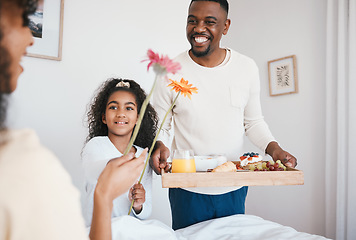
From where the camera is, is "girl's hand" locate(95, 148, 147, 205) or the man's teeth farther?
the man's teeth

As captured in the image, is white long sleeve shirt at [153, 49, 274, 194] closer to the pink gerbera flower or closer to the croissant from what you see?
the croissant

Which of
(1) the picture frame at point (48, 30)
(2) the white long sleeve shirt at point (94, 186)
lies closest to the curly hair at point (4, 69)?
(2) the white long sleeve shirt at point (94, 186)

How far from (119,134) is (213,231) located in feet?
2.15

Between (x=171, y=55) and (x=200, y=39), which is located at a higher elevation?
(x=171, y=55)

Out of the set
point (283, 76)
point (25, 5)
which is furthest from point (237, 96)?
point (283, 76)

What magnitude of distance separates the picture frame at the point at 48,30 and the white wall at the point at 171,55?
0.05 metres

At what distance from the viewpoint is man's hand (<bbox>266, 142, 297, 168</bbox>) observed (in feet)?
4.58

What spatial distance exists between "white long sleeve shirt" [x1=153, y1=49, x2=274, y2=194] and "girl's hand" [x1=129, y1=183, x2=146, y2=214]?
270mm

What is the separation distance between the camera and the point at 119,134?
165 cm

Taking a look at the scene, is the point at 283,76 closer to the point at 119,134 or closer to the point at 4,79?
the point at 119,134

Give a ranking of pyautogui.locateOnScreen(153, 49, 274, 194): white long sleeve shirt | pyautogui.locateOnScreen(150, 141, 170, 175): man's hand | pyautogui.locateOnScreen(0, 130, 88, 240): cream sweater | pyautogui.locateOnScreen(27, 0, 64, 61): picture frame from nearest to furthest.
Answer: pyautogui.locateOnScreen(0, 130, 88, 240): cream sweater < pyautogui.locateOnScreen(150, 141, 170, 175): man's hand < pyautogui.locateOnScreen(153, 49, 274, 194): white long sleeve shirt < pyautogui.locateOnScreen(27, 0, 64, 61): picture frame

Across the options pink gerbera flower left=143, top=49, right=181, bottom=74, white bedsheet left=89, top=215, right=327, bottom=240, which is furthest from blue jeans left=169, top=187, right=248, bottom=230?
pink gerbera flower left=143, top=49, right=181, bottom=74

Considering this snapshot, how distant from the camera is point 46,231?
41 centimetres

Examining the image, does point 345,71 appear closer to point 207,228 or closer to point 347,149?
point 347,149
